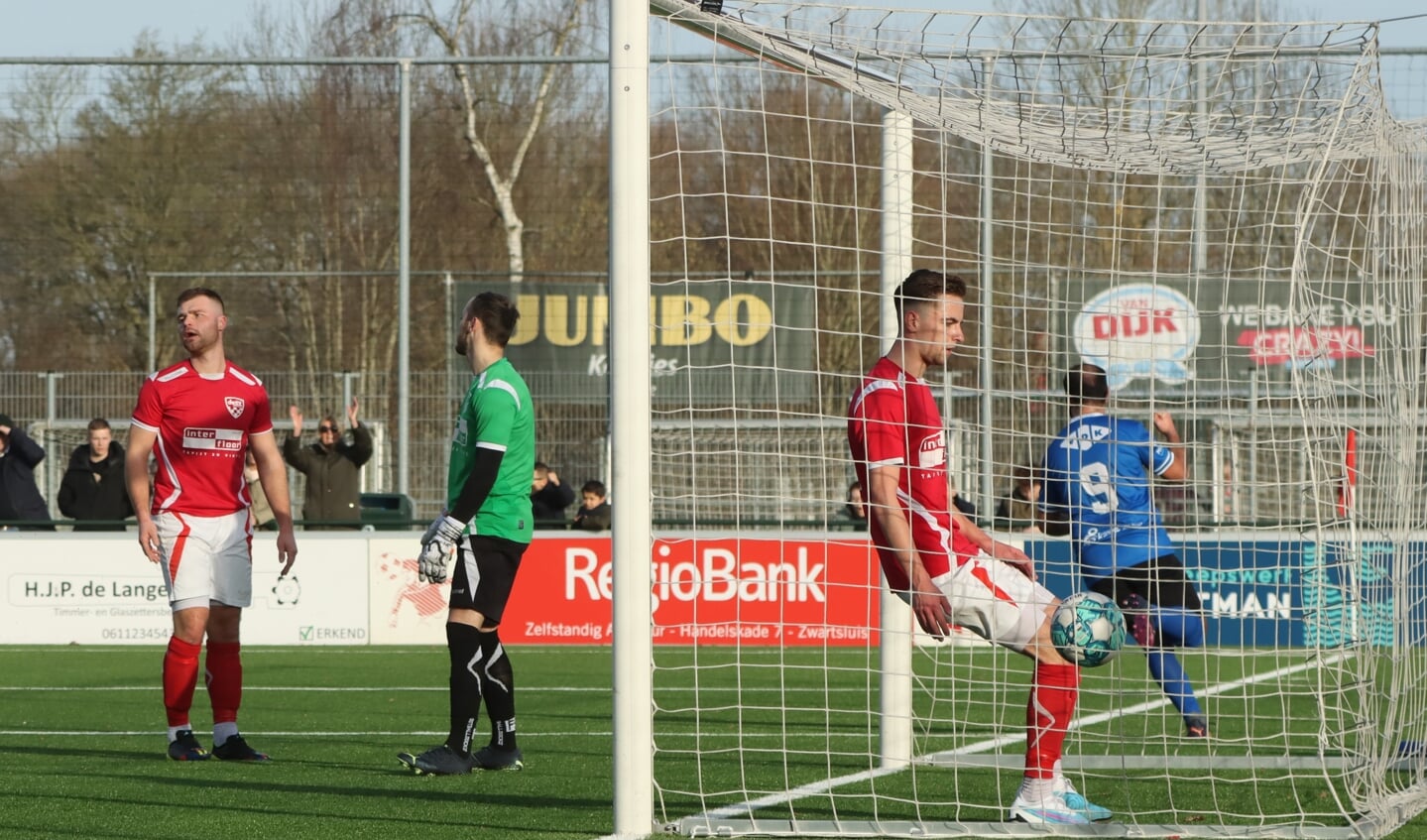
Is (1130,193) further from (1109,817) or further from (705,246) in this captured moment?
(1109,817)

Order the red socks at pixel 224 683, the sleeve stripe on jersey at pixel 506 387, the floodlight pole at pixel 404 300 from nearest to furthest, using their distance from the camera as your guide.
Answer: the sleeve stripe on jersey at pixel 506 387 → the red socks at pixel 224 683 → the floodlight pole at pixel 404 300

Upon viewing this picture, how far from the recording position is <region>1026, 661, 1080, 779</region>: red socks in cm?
576

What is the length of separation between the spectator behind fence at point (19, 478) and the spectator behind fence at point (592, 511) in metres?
4.70

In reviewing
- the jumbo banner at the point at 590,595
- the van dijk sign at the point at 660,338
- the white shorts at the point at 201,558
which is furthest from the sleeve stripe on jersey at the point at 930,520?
the van dijk sign at the point at 660,338

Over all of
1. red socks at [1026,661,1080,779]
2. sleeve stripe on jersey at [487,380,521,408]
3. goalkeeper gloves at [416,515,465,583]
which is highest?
sleeve stripe on jersey at [487,380,521,408]

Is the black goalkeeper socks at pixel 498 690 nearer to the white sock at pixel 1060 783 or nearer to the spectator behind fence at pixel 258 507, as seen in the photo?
the white sock at pixel 1060 783

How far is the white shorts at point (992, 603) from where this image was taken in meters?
5.64

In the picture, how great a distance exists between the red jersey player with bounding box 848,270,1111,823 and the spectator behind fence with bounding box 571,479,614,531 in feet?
31.7

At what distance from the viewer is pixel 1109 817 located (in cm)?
582

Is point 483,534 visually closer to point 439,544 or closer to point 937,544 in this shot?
point 439,544

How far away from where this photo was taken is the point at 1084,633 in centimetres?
574

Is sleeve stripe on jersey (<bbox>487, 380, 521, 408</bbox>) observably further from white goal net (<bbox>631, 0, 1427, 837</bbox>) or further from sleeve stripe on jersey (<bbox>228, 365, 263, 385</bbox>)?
sleeve stripe on jersey (<bbox>228, 365, 263, 385</bbox>)

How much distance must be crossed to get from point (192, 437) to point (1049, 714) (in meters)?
3.87

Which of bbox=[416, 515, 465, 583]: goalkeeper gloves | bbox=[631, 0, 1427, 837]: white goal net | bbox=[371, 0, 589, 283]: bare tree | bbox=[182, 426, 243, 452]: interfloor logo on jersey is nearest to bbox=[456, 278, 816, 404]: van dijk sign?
bbox=[371, 0, 589, 283]: bare tree
